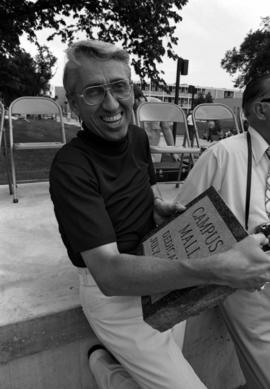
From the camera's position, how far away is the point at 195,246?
1.04 meters

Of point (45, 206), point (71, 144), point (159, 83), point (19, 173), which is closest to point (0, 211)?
point (45, 206)

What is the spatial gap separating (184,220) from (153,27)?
8.26 metres

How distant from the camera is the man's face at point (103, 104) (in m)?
1.21

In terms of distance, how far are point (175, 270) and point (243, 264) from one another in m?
0.19

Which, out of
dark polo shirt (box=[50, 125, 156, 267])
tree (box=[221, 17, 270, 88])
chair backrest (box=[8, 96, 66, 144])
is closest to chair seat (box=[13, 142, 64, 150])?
chair backrest (box=[8, 96, 66, 144])

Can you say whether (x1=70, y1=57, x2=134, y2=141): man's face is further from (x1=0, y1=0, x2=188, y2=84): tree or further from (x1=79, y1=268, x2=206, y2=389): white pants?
(x1=0, y1=0, x2=188, y2=84): tree

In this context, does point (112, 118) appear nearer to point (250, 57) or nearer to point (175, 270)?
point (175, 270)

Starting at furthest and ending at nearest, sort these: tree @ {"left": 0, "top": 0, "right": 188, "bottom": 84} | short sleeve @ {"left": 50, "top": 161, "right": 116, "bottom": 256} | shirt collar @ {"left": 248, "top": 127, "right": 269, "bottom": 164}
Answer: tree @ {"left": 0, "top": 0, "right": 188, "bottom": 84}
shirt collar @ {"left": 248, "top": 127, "right": 269, "bottom": 164}
short sleeve @ {"left": 50, "top": 161, "right": 116, "bottom": 256}

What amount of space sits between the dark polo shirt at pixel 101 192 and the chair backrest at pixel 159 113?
8.18 ft

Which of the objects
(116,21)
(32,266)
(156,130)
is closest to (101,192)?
(32,266)

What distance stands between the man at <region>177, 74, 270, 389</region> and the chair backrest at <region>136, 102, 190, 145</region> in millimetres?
2491

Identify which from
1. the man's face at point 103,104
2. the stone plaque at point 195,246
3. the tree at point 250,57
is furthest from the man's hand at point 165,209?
the tree at point 250,57

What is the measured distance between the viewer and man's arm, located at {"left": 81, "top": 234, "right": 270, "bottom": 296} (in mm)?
878

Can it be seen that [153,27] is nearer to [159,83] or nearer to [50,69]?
[159,83]
